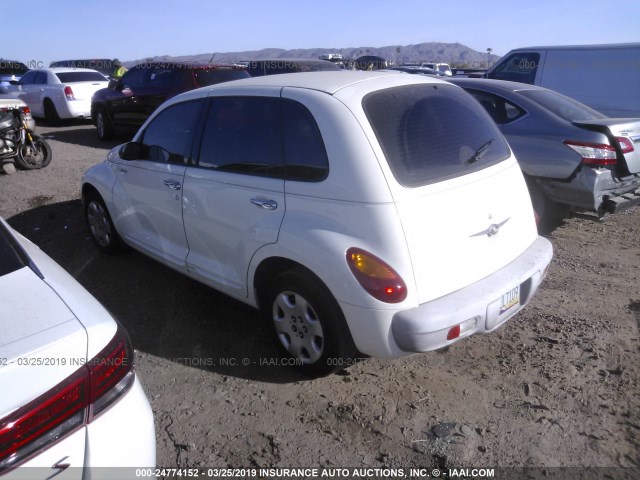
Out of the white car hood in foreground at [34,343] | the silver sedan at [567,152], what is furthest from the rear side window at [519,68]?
the white car hood in foreground at [34,343]

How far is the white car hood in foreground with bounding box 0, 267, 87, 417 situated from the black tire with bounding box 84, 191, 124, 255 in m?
3.04

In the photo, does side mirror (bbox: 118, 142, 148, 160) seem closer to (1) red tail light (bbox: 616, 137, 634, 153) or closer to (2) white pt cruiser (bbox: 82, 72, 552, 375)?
Answer: (2) white pt cruiser (bbox: 82, 72, 552, 375)

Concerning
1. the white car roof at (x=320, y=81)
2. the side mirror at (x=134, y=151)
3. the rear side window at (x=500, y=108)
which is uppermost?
the white car roof at (x=320, y=81)

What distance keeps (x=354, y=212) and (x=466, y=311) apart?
0.79m

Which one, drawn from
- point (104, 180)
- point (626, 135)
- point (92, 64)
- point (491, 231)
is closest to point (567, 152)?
point (626, 135)

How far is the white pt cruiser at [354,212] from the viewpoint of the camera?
2775 mm

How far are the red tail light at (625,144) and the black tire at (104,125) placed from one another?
9.75 metres

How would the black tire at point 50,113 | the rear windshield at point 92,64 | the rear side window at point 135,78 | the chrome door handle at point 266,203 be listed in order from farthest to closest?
the rear windshield at point 92,64 → the black tire at point 50,113 → the rear side window at point 135,78 → the chrome door handle at point 266,203

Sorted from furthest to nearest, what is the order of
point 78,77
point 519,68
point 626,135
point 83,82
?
point 78,77
point 83,82
point 519,68
point 626,135

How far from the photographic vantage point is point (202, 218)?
3.73 m

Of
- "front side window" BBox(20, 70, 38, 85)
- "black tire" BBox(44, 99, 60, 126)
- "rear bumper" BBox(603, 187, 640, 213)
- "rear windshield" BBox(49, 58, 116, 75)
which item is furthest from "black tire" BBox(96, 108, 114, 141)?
"rear windshield" BBox(49, 58, 116, 75)

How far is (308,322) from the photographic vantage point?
3168 millimetres

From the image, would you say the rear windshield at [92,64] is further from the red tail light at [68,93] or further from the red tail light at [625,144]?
the red tail light at [625,144]

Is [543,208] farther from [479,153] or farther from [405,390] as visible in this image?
[405,390]
